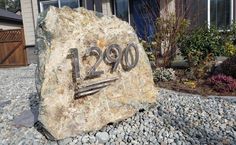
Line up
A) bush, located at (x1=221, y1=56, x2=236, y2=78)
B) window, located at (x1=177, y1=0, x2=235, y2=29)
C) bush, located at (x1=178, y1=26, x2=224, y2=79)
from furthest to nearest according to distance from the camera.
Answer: window, located at (x1=177, y1=0, x2=235, y2=29), bush, located at (x1=178, y1=26, x2=224, y2=79), bush, located at (x1=221, y1=56, x2=236, y2=78)

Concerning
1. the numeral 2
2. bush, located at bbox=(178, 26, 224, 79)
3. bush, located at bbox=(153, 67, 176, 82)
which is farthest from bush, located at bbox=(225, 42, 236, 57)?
the numeral 2

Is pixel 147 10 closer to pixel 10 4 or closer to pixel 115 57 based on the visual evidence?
pixel 115 57

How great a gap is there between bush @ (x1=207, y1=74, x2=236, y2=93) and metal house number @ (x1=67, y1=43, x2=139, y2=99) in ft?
7.10

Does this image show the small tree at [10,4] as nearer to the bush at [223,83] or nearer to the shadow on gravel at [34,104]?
the shadow on gravel at [34,104]

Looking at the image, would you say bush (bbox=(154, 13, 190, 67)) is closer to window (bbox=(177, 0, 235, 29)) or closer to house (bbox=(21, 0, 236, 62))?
house (bbox=(21, 0, 236, 62))

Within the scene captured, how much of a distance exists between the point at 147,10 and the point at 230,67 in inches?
159

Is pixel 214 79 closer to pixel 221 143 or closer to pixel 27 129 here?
pixel 221 143

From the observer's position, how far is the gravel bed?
4008 mm

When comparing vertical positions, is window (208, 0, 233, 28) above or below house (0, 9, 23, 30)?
below

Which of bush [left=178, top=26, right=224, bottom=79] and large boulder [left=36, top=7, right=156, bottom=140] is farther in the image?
bush [left=178, top=26, right=224, bottom=79]

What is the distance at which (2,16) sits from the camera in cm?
1842

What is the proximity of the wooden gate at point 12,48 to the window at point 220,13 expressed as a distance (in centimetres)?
780

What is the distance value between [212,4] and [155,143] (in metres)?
6.66

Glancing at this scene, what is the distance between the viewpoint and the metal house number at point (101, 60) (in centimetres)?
411
